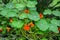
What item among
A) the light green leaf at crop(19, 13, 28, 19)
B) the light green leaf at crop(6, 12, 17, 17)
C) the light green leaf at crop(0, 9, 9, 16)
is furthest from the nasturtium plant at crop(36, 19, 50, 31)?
the light green leaf at crop(0, 9, 9, 16)

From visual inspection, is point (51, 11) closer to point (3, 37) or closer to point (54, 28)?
point (54, 28)

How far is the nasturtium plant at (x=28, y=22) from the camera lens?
8.39 ft

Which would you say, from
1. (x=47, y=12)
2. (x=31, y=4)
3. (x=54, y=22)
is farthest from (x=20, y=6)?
(x=54, y=22)

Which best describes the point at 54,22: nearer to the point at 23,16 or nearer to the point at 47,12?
the point at 47,12

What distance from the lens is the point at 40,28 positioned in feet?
8.32

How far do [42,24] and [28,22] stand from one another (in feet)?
0.53

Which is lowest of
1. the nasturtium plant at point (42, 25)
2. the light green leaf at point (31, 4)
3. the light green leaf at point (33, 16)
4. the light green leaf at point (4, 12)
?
the nasturtium plant at point (42, 25)

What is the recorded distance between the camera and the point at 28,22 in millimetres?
2586

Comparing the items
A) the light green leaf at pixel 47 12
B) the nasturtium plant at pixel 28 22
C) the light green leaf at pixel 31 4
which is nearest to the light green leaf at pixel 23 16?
the nasturtium plant at pixel 28 22

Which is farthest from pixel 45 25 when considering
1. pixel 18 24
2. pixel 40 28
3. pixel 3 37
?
pixel 3 37

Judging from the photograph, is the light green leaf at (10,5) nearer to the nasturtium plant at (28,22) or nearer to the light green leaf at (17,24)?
the nasturtium plant at (28,22)

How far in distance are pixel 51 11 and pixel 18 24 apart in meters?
0.43

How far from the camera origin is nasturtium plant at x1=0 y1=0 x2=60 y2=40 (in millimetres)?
2557

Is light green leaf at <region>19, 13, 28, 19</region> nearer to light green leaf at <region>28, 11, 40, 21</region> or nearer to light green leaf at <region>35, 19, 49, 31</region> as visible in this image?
light green leaf at <region>28, 11, 40, 21</region>
